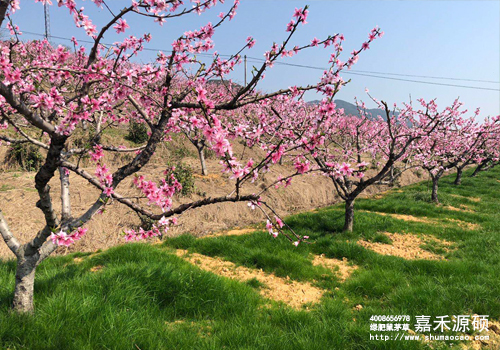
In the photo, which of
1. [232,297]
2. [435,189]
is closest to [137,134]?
[232,297]

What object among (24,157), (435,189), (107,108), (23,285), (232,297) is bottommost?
(232,297)

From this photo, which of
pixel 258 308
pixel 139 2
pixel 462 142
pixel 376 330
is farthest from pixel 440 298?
pixel 462 142

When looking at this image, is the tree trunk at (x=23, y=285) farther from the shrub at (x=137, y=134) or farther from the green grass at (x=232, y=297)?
the shrub at (x=137, y=134)

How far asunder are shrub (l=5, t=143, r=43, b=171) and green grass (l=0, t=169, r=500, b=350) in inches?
288

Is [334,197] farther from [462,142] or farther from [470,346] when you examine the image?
[470,346]

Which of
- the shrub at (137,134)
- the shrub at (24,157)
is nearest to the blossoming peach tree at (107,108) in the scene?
the shrub at (24,157)

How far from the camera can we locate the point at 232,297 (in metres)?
4.16

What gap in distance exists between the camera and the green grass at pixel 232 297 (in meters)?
3.03

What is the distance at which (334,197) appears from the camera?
15.1 metres

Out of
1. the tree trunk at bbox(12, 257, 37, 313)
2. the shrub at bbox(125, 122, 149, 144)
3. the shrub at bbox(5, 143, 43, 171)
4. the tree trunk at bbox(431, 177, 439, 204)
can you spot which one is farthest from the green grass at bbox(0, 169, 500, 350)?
the shrub at bbox(125, 122, 149, 144)

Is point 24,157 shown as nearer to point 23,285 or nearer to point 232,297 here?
point 23,285

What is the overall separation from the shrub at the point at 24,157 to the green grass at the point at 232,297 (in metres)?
Result: 7.31

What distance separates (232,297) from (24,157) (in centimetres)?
1142

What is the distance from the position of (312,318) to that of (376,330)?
0.82 m
